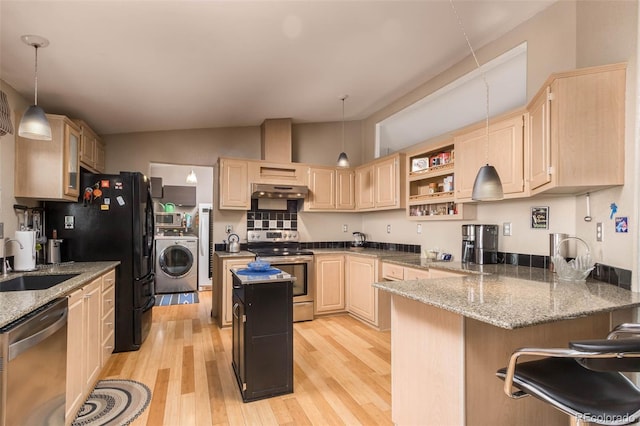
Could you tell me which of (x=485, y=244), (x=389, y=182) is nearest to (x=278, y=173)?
(x=389, y=182)

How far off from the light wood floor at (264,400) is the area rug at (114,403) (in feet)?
0.23

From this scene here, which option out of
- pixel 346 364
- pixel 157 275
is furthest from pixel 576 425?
pixel 157 275

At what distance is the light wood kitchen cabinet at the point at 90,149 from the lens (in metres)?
3.23

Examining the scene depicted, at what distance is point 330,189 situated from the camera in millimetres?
4844

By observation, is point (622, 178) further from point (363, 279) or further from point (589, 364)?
point (363, 279)

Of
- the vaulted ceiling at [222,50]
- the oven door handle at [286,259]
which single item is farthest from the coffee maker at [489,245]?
the oven door handle at [286,259]

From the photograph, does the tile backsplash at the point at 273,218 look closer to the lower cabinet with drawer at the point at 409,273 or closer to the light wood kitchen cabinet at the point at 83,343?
the lower cabinet with drawer at the point at 409,273

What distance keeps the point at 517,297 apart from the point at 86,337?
273 cm

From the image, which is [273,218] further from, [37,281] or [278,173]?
[37,281]

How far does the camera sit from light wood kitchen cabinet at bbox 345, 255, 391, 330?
12.7 ft

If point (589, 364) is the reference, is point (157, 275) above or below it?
below

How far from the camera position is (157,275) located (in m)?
5.86

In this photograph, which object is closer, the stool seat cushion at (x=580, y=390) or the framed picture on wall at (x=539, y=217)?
the stool seat cushion at (x=580, y=390)

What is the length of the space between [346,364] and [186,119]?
339cm
